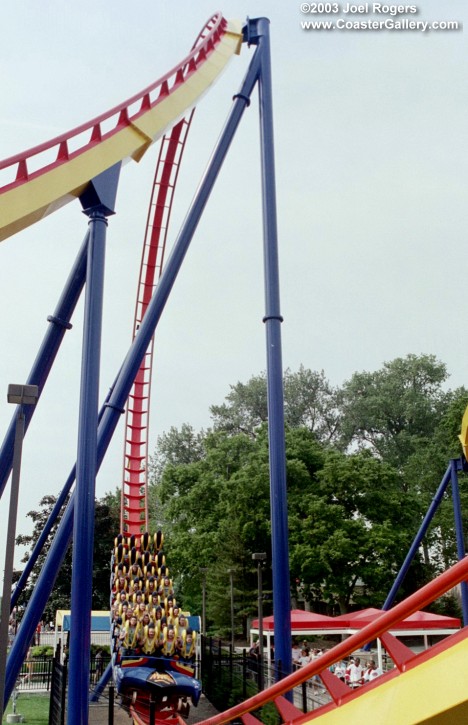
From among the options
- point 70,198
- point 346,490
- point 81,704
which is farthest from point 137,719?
point 346,490

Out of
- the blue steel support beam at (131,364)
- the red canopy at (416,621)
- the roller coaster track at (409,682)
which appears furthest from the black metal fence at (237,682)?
the red canopy at (416,621)

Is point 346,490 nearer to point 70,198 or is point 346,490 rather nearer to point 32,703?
point 32,703

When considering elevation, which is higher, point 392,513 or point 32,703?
point 392,513

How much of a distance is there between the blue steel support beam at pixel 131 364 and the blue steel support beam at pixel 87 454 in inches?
26.7

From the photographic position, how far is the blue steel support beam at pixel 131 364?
23.5ft

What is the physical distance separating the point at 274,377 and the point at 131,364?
1754 mm

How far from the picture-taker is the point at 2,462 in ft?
28.0

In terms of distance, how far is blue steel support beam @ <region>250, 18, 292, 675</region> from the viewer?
8.25 metres

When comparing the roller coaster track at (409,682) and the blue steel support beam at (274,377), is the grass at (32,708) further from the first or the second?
the roller coaster track at (409,682)

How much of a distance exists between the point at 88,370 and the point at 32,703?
10.1 metres

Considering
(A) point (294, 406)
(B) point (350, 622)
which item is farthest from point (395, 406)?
(B) point (350, 622)

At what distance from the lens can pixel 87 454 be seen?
6.59 meters

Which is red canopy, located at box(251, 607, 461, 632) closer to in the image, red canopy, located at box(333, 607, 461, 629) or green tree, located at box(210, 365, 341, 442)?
red canopy, located at box(333, 607, 461, 629)

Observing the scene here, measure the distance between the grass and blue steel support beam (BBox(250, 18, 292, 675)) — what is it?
18.2 feet
